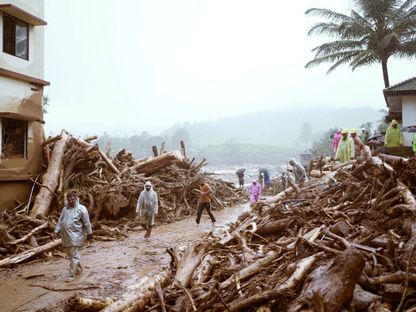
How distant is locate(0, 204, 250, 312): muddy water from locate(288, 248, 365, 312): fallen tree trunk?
4.05 metres

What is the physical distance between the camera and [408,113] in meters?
17.4

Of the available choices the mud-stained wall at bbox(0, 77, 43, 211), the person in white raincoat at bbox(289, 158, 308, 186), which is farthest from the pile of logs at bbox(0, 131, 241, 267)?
the person in white raincoat at bbox(289, 158, 308, 186)

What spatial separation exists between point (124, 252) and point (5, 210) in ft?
14.9

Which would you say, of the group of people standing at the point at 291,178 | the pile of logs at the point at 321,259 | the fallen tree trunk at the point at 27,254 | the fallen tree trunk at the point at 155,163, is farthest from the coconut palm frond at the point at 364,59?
the fallen tree trunk at the point at 27,254

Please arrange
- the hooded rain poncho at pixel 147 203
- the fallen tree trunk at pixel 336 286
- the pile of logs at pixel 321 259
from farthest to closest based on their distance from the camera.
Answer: the hooded rain poncho at pixel 147 203 < the pile of logs at pixel 321 259 < the fallen tree trunk at pixel 336 286

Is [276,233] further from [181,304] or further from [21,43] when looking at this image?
[21,43]

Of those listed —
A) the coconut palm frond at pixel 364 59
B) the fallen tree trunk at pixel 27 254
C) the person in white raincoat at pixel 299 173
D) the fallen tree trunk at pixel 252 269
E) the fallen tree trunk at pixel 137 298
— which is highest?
the coconut palm frond at pixel 364 59

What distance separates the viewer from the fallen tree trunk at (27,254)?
861 cm

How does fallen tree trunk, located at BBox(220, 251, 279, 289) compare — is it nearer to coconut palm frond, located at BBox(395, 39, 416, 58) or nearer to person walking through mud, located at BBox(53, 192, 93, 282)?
person walking through mud, located at BBox(53, 192, 93, 282)

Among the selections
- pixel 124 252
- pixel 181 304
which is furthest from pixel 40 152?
pixel 181 304

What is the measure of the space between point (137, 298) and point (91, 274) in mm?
3550

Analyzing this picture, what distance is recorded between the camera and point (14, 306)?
629 centimetres

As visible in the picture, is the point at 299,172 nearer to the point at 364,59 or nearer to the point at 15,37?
the point at 15,37

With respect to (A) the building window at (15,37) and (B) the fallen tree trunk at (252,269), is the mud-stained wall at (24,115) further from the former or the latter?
(B) the fallen tree trunk at (252,269)
